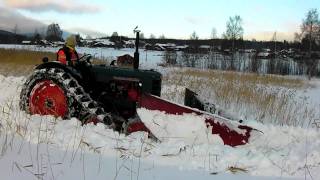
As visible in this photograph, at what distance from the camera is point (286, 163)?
17.6ft

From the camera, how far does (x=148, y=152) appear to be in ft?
18.4

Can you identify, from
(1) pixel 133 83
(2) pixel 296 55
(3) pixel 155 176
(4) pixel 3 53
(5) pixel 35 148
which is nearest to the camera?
(3) pixel 155 176

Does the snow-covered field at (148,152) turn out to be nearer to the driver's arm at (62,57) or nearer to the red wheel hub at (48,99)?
the red wheel hub at (48,99)

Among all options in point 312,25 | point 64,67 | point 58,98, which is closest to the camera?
point 58,98

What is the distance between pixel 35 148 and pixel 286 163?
2672 millimetres

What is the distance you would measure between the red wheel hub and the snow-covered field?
8.4 inches

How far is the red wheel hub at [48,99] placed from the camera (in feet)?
22.9

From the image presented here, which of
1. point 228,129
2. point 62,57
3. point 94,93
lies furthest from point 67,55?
point 228,129

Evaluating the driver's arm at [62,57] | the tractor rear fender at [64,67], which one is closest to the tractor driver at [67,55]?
the driver's arm at [62,57]

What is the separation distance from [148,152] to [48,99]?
85.2 inches

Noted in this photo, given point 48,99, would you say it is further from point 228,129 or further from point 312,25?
point 312,25

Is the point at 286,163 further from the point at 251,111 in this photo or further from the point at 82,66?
the point at 251,111

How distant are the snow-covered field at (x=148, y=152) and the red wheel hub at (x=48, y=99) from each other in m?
0.21

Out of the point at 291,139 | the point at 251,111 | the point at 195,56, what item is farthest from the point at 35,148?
the point at 195,56
